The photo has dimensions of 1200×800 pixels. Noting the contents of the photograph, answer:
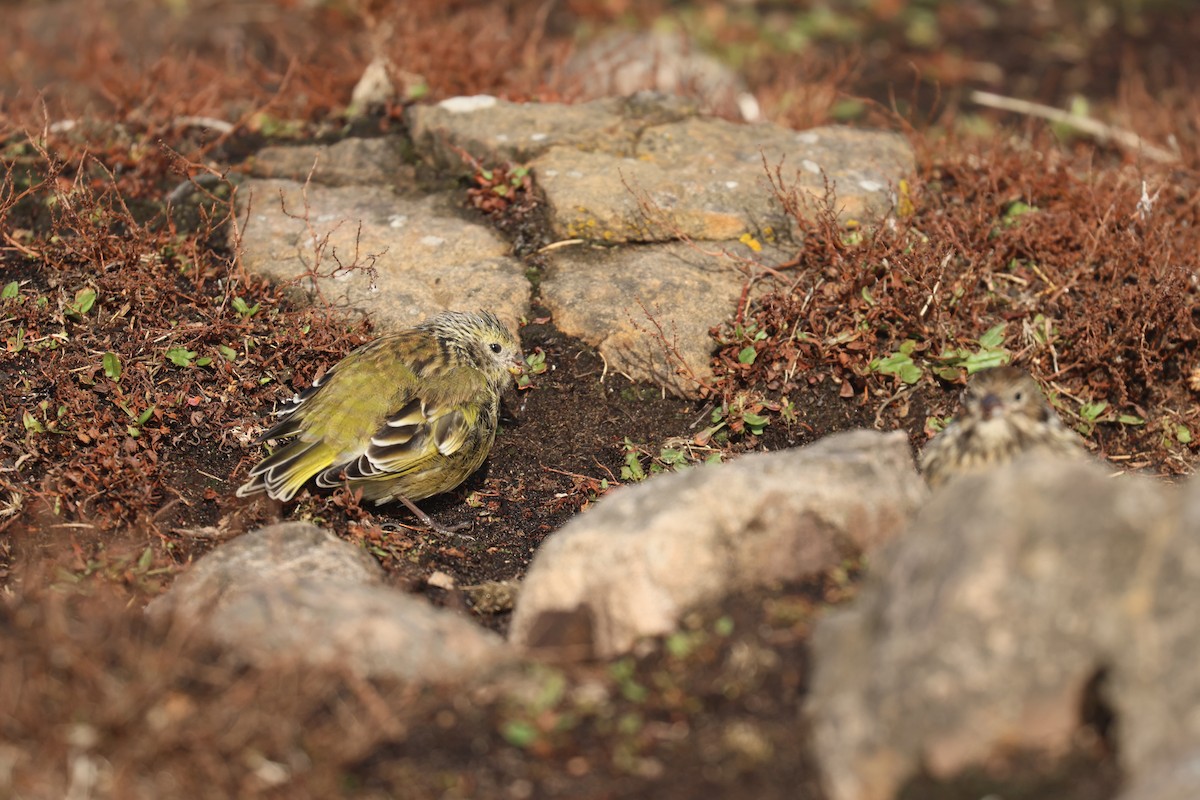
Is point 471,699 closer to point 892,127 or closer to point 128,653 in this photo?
point 128,653

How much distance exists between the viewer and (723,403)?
7.14m

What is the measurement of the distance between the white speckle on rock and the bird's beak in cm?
487

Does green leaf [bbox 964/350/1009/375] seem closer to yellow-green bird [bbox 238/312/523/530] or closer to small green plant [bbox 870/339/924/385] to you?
small green plant [bbox 870/339/924/385]

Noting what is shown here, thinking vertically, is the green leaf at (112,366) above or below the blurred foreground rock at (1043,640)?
below

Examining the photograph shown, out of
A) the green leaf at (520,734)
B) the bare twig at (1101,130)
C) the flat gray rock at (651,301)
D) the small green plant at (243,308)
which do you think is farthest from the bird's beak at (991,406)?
the bare twig at (1101,130)

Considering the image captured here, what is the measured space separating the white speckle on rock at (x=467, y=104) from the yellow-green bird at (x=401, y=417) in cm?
252

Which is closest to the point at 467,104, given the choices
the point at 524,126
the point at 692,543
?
the point at 524,126

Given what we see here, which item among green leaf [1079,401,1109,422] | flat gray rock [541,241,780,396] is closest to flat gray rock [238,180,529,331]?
flat gray rock [541,241,780,396]

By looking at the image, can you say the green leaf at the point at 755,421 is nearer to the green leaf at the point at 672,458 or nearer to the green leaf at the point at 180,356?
the green leaf at the point at 672,458

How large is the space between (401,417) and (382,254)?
4.08 feet

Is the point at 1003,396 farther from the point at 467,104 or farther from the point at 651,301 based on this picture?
the point at 467,104

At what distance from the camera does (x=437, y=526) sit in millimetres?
6738

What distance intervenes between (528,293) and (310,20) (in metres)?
7.14

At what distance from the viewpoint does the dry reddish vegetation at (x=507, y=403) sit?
3867 mm
